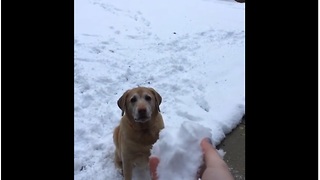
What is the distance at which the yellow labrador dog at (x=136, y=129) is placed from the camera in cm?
333

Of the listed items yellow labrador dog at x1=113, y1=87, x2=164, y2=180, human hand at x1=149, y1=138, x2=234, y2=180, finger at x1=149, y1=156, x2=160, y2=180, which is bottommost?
yellow labrador dog at x1=113, y1=87, x2=164, y2=180

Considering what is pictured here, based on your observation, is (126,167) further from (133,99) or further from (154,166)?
(154,166)

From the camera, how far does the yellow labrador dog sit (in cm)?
333

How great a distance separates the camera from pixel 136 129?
11.2ft

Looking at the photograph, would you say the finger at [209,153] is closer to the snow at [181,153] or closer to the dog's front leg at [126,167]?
the snow at [181,153]

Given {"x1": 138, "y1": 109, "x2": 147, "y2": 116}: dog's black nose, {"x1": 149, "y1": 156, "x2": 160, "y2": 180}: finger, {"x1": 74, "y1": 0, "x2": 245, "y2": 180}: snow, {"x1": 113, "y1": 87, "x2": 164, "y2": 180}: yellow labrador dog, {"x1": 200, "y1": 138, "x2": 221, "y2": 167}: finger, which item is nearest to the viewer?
{"x1": 200, "y1": 138, "x2": 221, "y2": 167}: finger

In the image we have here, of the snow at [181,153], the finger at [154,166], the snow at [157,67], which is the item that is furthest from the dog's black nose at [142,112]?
the finger at [154,166]

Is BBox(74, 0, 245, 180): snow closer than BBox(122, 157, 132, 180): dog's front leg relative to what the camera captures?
No

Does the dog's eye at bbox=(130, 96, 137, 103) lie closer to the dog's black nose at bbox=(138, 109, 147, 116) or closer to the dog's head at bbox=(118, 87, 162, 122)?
the dog's head at bbox=(118, 87, 162, 122)

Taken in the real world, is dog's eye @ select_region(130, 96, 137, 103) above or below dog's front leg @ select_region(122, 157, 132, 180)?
above

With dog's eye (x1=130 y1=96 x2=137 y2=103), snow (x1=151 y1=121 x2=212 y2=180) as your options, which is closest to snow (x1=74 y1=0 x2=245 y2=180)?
snow (x1=151 y1=121 x2=212 y2=180)
